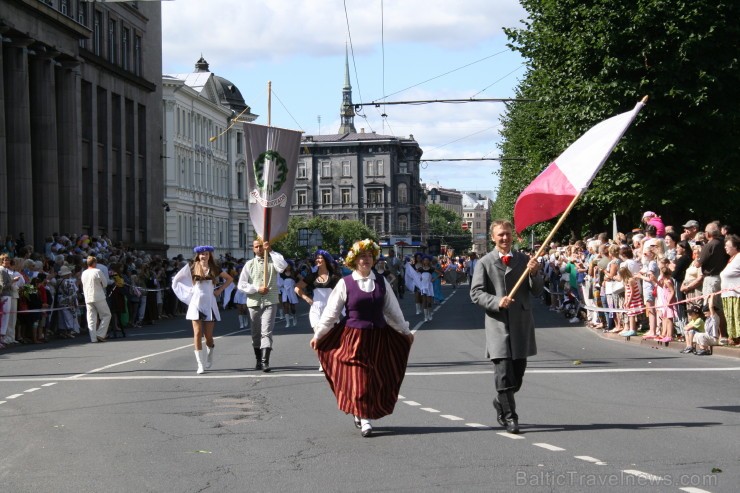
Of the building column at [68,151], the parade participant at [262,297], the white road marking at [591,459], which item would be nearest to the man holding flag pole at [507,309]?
the white road marking at [591,459]

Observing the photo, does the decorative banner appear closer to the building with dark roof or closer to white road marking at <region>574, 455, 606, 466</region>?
white road marking at <region>574, 455, 606, 466</region>

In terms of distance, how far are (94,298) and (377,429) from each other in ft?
54.0

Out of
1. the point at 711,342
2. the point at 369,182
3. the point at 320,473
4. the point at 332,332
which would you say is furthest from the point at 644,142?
the point at 369,182

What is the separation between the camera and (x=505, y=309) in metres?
10.8

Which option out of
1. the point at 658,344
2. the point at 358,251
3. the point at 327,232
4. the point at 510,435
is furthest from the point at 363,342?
the point at 327,232

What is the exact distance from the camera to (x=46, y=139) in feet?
144

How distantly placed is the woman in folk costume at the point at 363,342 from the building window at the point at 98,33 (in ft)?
148

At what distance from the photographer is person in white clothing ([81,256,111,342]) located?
26453 millimetres

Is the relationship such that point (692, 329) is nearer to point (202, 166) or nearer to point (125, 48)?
point (125, 48)

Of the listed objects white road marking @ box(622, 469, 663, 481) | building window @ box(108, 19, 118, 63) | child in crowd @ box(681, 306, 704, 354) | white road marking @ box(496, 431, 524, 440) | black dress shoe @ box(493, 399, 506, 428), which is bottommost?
white road marking @ box(622, 469, 663, 481)

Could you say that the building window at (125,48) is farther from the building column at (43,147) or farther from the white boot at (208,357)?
the white boot at (208,357)

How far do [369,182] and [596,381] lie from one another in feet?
503

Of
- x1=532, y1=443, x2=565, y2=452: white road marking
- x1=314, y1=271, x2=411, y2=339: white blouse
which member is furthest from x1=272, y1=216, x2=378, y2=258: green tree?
x1=532, y1=443, x2=565, y2=452: white road marking

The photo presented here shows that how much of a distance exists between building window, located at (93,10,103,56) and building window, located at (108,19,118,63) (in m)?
1.10
